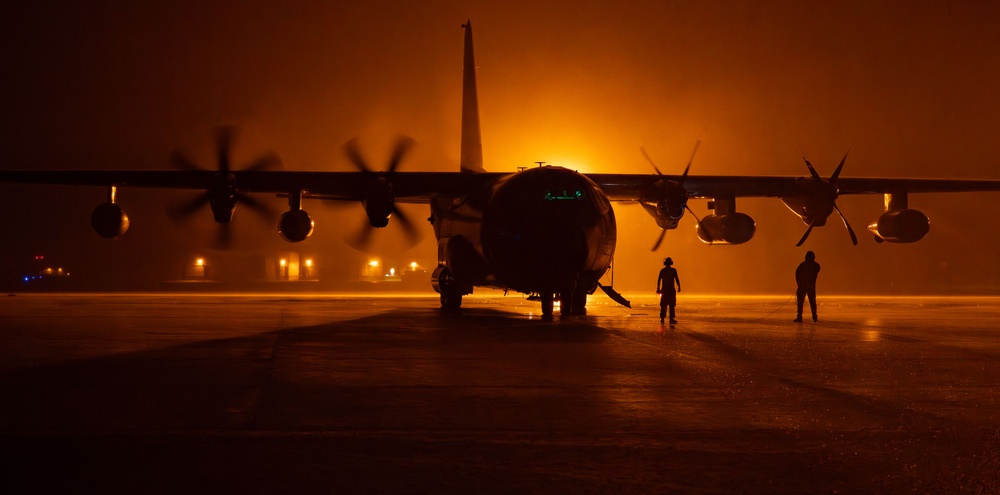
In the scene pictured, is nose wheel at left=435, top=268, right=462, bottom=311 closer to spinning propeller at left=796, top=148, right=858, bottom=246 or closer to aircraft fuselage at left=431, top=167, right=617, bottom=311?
aircraft fuselage at left=431, top=167, right=617, bottom=311

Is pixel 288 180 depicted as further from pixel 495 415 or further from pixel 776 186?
pixel 495 415

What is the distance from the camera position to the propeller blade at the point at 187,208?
87.2 feet

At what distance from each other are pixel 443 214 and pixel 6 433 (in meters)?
22.4

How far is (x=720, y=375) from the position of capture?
1104cm

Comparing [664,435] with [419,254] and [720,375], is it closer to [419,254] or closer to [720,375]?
[720,375]

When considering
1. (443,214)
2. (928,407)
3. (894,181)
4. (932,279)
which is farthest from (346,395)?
(932,279)

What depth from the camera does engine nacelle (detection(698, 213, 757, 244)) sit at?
28.4m

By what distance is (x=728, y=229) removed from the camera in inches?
1125

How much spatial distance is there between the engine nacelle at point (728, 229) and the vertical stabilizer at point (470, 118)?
355 inches

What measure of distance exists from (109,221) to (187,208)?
108 inches

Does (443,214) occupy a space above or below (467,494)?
above

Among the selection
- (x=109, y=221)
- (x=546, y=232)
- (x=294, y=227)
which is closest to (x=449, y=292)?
(x=294, y=227)

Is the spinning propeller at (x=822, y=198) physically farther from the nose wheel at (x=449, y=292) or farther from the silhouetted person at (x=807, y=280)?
the nose wheel at (x=449, y=292)

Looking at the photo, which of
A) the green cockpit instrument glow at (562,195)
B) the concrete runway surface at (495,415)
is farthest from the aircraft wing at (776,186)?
the concrete runway surface at (495,415)
